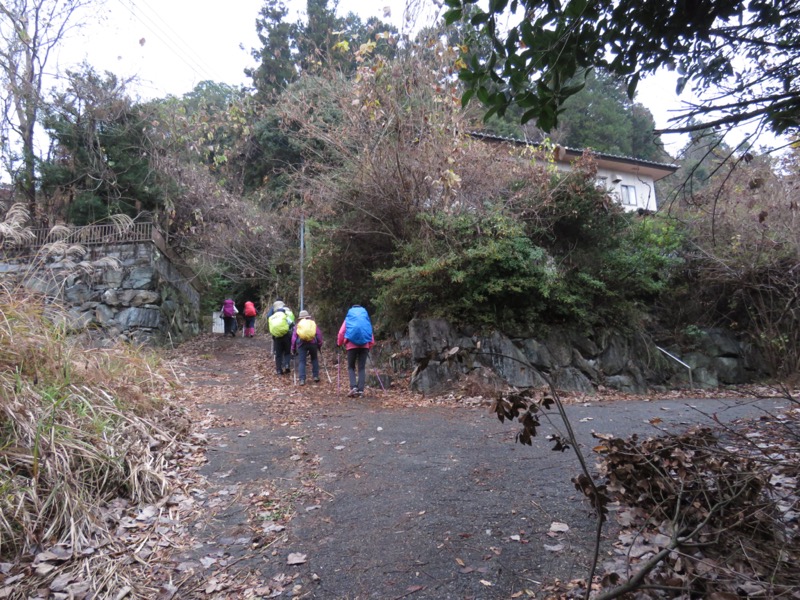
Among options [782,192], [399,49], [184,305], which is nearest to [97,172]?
[184,305]

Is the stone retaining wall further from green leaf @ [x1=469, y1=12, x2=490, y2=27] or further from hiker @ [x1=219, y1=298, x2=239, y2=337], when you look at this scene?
hiker @ [x1=219, y1=298, x2=239, y2=337]

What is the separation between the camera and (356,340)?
925 centimetres

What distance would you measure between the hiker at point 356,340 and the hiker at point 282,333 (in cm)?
220

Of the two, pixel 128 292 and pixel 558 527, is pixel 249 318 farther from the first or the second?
pixel 558 527

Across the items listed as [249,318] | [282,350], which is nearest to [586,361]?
[282,350]

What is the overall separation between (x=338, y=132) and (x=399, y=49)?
2.17 meters

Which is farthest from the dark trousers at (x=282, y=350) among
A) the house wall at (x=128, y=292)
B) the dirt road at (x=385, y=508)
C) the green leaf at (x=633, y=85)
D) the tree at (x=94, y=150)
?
the green leaf at (x=633, y=85)

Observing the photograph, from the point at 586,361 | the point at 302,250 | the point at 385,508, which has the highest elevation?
the point at 302,250

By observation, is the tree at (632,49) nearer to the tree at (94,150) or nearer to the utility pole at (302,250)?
the utility pole at (302,250)

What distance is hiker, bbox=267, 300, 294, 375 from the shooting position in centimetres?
1123

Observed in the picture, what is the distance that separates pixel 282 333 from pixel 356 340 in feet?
8.90

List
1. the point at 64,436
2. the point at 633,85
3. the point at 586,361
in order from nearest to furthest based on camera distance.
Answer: the point at 633,85 < the point at 64,436 < the point at 586,361

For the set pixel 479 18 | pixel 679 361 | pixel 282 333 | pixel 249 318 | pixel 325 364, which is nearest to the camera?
pixel 479 18

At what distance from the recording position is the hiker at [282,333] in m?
11.2
